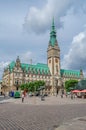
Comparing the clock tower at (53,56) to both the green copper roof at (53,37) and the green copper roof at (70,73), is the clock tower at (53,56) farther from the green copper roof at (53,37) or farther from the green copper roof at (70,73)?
the green copper roof at (70,73)

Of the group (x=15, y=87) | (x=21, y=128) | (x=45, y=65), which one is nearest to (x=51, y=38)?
(x=45, y=65)

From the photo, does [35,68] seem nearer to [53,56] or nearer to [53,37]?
[53,56]

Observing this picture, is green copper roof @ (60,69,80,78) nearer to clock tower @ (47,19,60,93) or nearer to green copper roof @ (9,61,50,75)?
clock tower @ (47,19,60,93)

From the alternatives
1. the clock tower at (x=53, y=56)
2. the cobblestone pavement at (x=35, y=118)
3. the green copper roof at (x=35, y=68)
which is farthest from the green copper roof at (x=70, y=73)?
the cobblestone pavement at (x=35, y=118)

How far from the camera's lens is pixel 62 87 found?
16650cm

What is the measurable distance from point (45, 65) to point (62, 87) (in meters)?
22.4

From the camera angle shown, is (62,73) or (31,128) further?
(62,73)

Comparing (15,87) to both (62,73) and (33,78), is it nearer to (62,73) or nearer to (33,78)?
(33,78)

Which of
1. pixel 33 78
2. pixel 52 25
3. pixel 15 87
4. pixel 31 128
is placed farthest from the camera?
pixel 52 25

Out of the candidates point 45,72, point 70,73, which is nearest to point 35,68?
point 45,72

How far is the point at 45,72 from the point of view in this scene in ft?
536

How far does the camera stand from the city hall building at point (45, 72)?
146 meters

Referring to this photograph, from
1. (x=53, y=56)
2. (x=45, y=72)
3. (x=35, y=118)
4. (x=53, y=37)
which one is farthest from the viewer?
(x=53, y=37)

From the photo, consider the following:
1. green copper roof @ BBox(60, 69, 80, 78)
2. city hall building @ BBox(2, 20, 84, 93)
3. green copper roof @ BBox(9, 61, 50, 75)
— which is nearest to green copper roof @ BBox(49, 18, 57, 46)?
city hall building @ BBox(2, 20, 84, 93)
